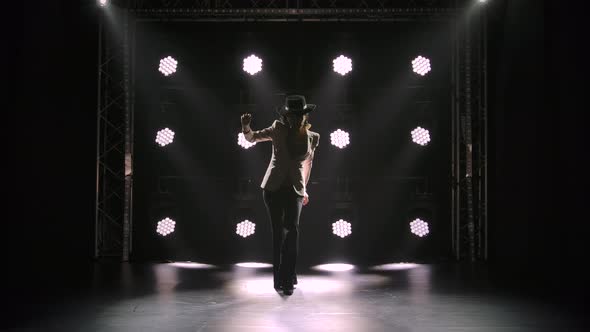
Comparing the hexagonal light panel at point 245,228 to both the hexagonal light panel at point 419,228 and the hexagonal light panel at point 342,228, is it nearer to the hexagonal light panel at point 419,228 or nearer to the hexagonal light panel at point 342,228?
the hexagonal light panel at point 342,228

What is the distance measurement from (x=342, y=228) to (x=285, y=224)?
2.38 m

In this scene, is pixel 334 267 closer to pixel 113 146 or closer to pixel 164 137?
pixel 164 137

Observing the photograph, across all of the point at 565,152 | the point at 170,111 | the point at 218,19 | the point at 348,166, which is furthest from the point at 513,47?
the point at 170,111

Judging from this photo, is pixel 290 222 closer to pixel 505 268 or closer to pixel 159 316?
pixel 159 316

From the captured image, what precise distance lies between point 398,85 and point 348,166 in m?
1.09

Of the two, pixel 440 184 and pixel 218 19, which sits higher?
pixel 218 19

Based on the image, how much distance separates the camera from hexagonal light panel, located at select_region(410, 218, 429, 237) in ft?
22.5

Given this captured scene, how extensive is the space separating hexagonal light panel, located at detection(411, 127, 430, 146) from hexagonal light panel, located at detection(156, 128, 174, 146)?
2750mm

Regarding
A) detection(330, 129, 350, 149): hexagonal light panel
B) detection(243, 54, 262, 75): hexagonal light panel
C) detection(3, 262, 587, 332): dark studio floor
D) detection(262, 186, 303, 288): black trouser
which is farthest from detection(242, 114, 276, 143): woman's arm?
detection(243, 54, 262, 75): hexagonal light panel

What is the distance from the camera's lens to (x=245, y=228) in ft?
22.6

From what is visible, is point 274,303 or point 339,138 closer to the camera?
point 274,303

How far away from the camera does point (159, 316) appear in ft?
12.2

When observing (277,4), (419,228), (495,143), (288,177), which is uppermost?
(277,4)

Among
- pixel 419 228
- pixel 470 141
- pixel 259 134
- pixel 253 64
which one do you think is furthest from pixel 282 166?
pixel 470 141
